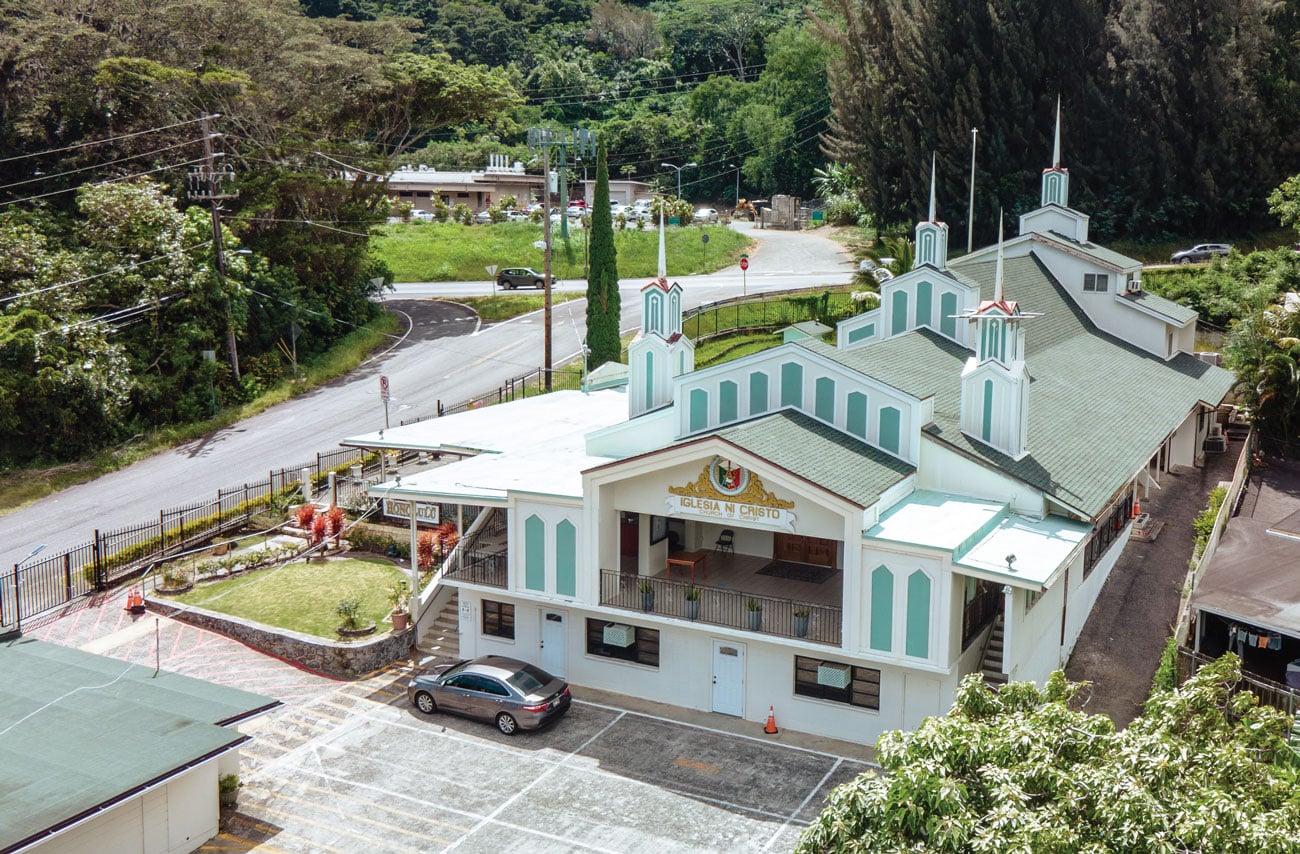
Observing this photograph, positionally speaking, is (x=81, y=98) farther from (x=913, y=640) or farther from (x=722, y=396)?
(x=913, y=640)

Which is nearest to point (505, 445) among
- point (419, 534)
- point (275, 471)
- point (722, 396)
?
point (419, 534)

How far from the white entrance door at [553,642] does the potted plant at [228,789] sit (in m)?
8.67

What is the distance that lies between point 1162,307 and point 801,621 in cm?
2795

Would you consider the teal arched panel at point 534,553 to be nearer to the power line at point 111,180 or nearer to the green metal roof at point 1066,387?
the green metal roof at point 1066,387

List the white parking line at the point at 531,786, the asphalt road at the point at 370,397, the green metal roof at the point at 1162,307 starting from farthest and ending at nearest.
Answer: the green metal roof at the point at 1162,307
the asphalt road at the point at 370,397
the white parking line at the point at 531,786

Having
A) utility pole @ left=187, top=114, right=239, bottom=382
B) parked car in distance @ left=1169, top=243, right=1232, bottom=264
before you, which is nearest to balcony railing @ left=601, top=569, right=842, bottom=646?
utility pole @ left=187, top=114, right=239, bottom=382

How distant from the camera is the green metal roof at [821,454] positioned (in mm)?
28625

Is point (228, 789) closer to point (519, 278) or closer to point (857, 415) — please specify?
point (857, 415)

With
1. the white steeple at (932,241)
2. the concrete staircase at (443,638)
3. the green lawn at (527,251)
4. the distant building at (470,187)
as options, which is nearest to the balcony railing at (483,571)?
the concrete staircase at (443,638)

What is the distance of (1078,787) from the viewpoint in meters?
15.7

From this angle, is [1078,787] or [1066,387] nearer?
[1078,787]

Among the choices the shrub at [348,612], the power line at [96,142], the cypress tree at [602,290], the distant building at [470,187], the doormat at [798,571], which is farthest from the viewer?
the distant building at [470,187]

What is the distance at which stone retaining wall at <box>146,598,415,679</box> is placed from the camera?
109ft

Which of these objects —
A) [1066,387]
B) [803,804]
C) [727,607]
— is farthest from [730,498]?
[1066,387]
